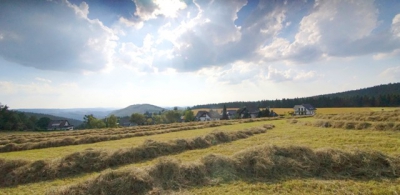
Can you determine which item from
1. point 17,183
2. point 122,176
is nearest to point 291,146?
point 122,176

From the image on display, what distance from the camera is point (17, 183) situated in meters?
6.95

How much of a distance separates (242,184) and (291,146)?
112 inches

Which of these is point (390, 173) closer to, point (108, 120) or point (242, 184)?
point (242, 184)

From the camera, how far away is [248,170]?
264 inches

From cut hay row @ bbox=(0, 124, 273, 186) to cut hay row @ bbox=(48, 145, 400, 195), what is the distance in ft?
7.41

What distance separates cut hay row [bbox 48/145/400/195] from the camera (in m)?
5.66

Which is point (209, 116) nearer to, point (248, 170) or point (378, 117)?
point (378, 117)

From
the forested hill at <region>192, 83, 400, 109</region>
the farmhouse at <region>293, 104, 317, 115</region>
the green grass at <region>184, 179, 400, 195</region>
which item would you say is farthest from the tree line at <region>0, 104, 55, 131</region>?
the farmhouse at <region>293, 104, 317, 115</region>

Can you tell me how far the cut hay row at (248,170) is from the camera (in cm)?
566

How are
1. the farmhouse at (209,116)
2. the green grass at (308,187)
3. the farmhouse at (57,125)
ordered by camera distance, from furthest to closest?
the farmhouse at (209,116) < the farmhouse at (57,125) < the green grass at (308,187)

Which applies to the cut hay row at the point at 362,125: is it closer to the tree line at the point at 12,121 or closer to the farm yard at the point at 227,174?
the farm yard at the point at 227,174

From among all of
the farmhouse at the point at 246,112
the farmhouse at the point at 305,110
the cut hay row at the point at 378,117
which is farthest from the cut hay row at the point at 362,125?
the farmhouse at the point at 305,110

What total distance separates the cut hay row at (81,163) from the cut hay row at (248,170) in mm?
2257

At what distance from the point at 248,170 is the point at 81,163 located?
657cm
